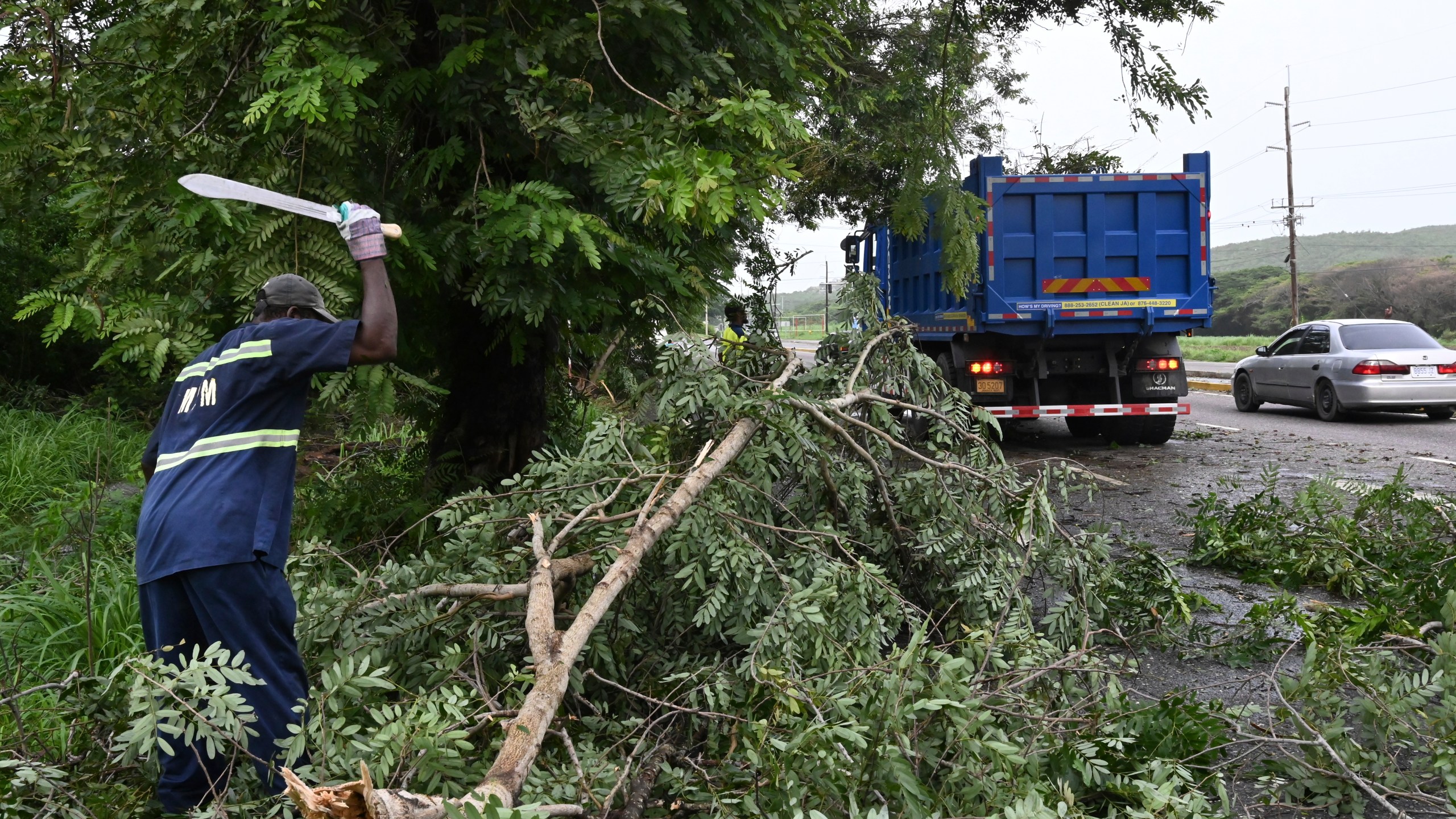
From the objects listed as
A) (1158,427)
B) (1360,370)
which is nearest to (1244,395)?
(1360,370)

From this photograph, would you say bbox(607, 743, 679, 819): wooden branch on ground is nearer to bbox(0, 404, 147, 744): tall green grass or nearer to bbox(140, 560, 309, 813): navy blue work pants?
bbox(140, 560, 309, 813): navy blue work pants

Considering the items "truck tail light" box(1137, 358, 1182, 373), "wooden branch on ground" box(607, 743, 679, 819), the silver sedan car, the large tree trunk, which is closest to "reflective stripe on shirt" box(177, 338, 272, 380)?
"wooden branch on ground" box(607, 743, 679, 819)

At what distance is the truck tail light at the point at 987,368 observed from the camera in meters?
11.0

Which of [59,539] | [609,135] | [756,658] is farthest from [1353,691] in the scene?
[59,539]

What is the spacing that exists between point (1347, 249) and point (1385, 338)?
12733 cm

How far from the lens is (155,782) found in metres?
2.99

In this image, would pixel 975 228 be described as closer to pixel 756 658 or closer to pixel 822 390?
pixel 822 390

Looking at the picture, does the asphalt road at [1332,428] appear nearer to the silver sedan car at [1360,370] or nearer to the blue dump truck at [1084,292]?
the silver sedan car at [1360,370]

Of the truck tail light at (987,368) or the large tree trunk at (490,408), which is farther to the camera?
the truck tail light at (987,368)

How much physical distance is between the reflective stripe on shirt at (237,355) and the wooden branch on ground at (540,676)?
951 millimetres

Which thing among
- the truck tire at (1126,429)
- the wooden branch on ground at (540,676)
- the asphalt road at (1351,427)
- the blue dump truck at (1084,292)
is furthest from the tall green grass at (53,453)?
the asphalt road at (1351,427)

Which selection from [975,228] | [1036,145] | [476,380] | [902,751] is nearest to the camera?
[902,751]

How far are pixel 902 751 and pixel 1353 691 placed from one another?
2.29 metres

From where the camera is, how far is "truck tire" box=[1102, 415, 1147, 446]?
462 inches
